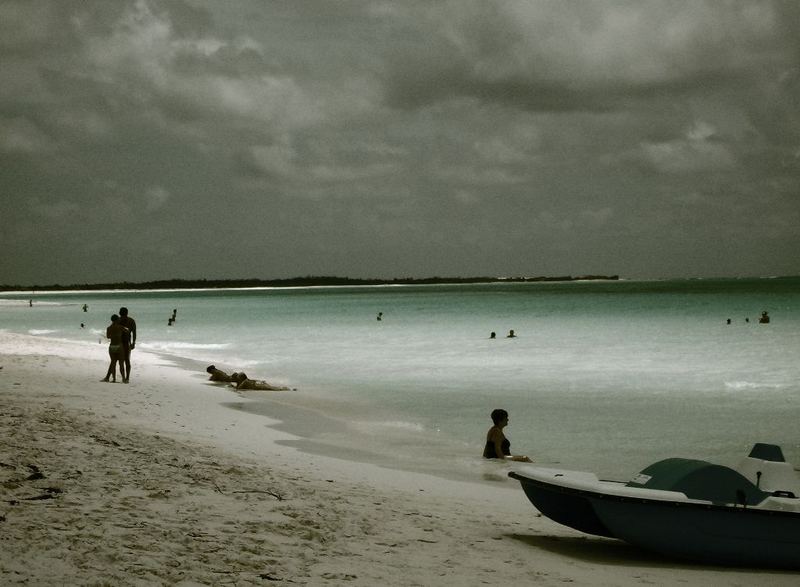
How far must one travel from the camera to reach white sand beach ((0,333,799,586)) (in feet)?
18.1

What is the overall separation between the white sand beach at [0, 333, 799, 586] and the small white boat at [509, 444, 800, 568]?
19 cm

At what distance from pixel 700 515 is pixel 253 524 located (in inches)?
153

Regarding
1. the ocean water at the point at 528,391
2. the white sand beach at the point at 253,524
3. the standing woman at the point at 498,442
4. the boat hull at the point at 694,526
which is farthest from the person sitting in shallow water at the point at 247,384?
the boat hull at the point at 694,526

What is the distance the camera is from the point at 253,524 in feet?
21.8

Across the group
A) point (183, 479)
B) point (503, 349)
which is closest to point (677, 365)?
point (503, 349)

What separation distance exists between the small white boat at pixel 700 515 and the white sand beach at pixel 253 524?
19 cm

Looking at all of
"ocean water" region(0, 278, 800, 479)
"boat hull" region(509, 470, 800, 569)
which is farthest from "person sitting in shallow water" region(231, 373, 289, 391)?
"boat hull" region(509, 470, 800, 569)

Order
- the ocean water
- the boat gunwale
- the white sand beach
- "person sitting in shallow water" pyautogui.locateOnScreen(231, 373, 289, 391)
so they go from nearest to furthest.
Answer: the white sand beach < the boat gunwale < the ocean water < "person sitting in shallow water" pyautogui.locateOnScreen(231, 373, 289, 391)

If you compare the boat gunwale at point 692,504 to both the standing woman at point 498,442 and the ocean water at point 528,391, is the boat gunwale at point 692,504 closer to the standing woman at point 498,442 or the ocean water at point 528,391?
the ocean water at point 528,391

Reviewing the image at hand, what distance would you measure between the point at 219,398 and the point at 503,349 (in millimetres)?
21716

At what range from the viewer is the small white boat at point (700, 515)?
6703 millimetres

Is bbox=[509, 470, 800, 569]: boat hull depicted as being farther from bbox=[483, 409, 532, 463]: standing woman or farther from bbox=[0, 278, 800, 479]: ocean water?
bbox=[483, 409, 532, 463]: standing woman

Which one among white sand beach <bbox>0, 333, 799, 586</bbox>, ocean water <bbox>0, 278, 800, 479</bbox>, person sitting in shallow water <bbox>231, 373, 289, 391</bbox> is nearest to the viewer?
white sand beach <bbox>0, 333, 799, 586</bbox>

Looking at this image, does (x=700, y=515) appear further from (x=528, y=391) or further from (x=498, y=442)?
(x=528, y=391)
